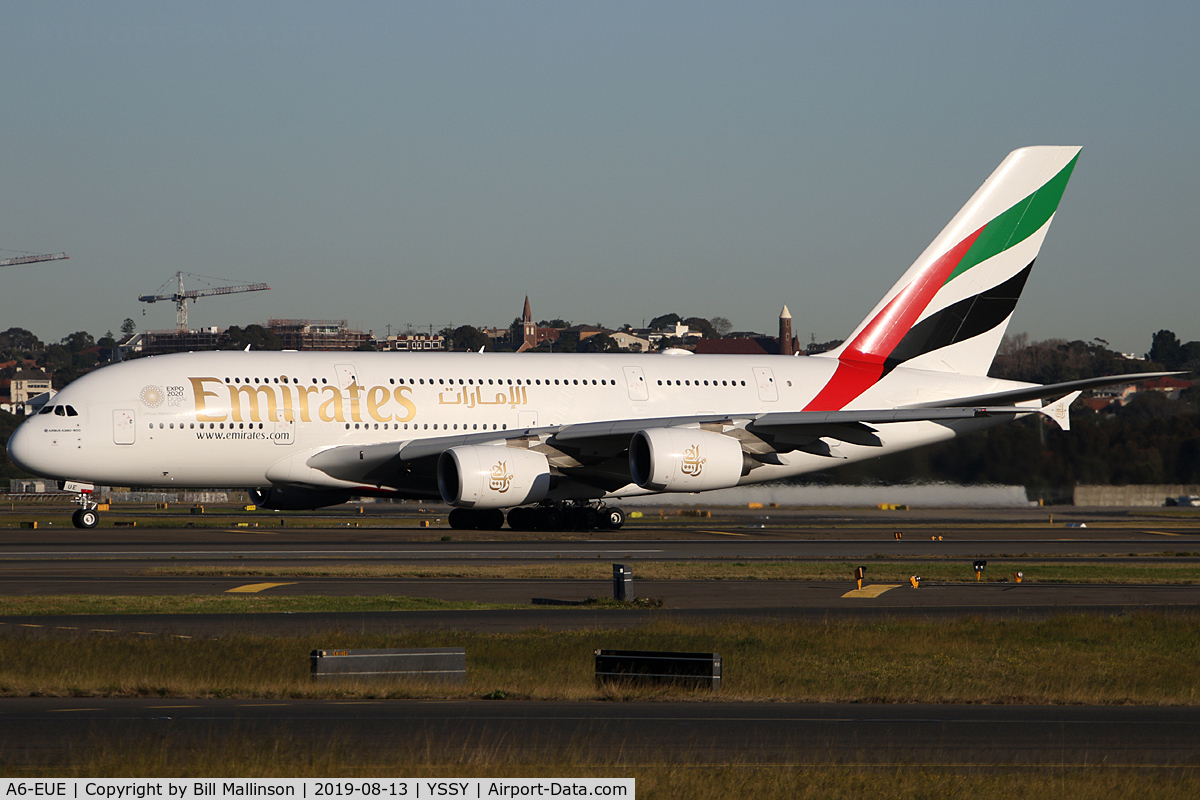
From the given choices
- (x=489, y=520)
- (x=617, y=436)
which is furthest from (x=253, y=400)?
(x=617, y=436)

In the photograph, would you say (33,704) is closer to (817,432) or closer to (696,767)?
(696,767)

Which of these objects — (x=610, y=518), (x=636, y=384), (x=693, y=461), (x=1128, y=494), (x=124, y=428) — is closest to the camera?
(x=124, y=428)

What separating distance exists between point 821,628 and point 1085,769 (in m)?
8.67

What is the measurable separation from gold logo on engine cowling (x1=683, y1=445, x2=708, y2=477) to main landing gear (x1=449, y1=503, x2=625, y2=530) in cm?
404

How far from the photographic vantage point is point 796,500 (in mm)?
52438

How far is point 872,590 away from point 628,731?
45.8 feet

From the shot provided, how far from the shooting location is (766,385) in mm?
44625

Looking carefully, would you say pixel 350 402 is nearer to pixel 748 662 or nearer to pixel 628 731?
pixel 748 662

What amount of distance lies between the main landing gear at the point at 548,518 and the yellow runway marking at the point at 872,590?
15922 mm

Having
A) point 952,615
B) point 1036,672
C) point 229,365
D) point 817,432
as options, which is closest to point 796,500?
point 817,432

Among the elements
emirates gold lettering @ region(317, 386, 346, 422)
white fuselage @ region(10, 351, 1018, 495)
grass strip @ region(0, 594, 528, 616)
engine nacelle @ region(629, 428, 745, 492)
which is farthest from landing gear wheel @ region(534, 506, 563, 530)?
grass strip @ region(0, 594, 528, 616)

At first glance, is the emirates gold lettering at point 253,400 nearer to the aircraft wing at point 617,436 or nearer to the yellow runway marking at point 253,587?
the aircraft wing at point 617,436

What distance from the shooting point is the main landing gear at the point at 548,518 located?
4150cm

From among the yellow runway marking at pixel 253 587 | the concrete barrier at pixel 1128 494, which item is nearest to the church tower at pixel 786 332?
the concrete barrier at pixel 1128 494
